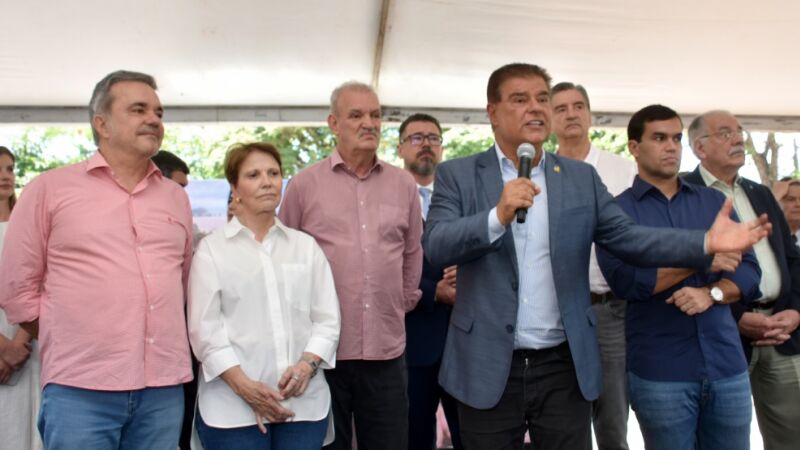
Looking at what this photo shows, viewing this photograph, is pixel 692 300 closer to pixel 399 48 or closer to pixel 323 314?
pixel 323 314

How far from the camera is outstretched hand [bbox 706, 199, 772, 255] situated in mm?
2170

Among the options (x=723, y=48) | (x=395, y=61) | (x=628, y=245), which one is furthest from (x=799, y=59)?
(x=628, y=245)

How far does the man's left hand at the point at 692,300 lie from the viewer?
103 inches

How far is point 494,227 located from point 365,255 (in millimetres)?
1072

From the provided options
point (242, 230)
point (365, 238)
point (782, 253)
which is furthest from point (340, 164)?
point (782, 253)

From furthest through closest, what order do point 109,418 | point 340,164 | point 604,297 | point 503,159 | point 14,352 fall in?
point 604,297
point 340,164
point 14,352
point 503,159
point 109,418

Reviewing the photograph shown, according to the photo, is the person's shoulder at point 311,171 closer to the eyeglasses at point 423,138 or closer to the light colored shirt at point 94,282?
the light colored shirt at point 94,282

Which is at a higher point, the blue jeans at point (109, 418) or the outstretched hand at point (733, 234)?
the outstretched hand at point (733, 234)

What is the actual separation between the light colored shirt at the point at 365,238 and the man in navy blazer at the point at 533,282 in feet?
1.95

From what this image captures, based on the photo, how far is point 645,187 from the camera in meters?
2.94

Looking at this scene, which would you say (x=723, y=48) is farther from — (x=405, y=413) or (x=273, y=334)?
(x=273, y=334)

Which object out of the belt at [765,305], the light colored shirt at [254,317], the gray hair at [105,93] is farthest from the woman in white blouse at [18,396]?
the belt at [765,305]

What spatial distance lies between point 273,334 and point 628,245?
1380 mm

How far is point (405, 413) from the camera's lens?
306 cm
